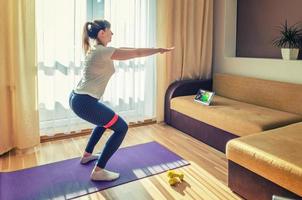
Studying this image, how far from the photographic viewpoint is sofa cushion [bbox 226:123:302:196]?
156cm

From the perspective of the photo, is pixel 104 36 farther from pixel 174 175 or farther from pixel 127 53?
pixel 174 175

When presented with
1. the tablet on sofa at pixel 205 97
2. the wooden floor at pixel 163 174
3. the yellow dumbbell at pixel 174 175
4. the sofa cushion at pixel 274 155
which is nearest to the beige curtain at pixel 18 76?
the wooden floor at pixel 163 174

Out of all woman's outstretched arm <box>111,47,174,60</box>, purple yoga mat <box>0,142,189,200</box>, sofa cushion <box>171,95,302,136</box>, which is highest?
woman's outstretched arm <box>111,47,174,60</box>

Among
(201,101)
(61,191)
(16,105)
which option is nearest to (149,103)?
(201,101)

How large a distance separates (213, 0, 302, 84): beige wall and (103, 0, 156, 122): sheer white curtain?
3.29 feet

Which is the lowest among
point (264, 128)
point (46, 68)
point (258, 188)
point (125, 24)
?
point (258, 188)

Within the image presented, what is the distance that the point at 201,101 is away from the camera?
3.19 metres

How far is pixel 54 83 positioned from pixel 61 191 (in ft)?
4.89

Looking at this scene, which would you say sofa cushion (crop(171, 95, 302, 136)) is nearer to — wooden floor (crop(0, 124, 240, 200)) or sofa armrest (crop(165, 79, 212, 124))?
sofa armrest (crop(165, 79, 212, 124))

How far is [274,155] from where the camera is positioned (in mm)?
1699

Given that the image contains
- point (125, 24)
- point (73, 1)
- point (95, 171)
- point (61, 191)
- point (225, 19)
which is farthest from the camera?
point (225, 19)

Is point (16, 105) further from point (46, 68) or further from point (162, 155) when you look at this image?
point (162, 155)

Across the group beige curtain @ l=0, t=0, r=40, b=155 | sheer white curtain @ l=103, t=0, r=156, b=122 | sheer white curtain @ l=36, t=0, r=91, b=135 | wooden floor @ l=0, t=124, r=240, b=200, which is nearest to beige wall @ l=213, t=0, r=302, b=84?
sheer white curtain @ l=103, t=0, r=156, b=122

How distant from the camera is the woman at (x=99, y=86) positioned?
6.75 ft
